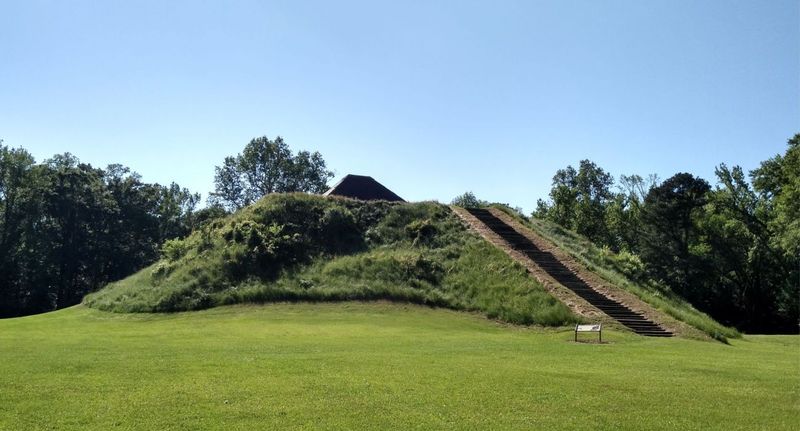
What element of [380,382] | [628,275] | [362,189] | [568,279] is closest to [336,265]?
[568,279]

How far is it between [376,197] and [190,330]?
91.8 ft

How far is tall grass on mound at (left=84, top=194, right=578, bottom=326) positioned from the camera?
1115 inches

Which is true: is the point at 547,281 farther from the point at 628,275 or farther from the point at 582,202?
the point at 582,202

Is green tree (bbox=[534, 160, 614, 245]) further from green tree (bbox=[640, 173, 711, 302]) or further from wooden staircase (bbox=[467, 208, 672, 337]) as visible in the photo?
wooden staircase (bbox=[467, 208, 672, 337])

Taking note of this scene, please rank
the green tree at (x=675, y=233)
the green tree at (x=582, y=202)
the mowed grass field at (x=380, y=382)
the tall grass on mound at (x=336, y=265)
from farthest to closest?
the green tree at (x=582, y=202), the green tree at (x=675, y=233), the tall grass on mound at (x=336, y=265), the mowed grass field at (x=380, y=382)

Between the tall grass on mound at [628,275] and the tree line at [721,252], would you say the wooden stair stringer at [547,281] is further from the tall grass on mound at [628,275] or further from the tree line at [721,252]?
the tree line at [721,252]

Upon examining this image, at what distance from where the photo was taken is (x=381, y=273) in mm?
31984

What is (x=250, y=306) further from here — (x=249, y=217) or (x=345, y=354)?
(x=345, y=354)

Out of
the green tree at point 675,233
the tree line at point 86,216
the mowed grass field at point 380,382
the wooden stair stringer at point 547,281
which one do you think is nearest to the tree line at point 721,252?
the green tree at point 675,233

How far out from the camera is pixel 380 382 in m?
11.1

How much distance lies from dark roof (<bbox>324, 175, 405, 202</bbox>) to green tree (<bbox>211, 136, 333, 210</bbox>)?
98.4 feet

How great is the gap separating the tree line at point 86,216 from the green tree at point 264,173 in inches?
5.3

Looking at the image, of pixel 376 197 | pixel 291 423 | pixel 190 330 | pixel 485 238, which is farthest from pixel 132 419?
pixel 376 197

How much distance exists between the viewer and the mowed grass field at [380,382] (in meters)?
8.52
